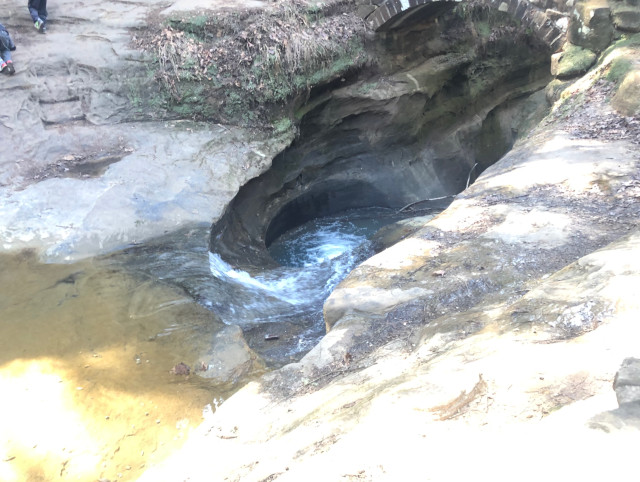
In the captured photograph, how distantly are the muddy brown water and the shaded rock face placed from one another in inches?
144

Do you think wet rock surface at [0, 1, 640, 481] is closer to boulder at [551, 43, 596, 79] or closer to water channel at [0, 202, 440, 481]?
water channel at [0, 202, 440, 481]

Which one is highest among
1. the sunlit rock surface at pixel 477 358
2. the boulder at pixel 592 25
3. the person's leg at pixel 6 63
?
the person's leg at pixel 6 63

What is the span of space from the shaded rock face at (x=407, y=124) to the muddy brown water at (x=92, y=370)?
366 centimetres

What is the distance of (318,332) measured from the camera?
591 centimetres

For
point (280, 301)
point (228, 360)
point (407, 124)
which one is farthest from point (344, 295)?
point (407, 124)

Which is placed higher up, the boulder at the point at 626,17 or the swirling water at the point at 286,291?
the boulder at the point at 626,17

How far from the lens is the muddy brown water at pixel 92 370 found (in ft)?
14.2

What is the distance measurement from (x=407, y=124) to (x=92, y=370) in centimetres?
873

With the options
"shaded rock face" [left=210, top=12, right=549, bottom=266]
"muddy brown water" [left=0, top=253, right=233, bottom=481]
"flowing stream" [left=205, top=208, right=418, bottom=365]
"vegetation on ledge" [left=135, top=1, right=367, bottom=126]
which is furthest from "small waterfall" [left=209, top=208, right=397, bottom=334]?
"vegetation on ledge" [left=135, top=1, right=367, bottom=126]

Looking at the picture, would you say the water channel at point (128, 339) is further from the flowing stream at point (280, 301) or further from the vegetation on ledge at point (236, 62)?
the vegetation on ledge at point (236, 62)

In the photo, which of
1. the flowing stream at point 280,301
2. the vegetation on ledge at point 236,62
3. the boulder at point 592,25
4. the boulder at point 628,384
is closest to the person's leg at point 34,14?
the vegetation on ledge at point 236,62

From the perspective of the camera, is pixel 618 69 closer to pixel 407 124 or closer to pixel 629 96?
pixel 629 96

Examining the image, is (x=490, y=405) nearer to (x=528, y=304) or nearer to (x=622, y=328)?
(x=622, y=328)

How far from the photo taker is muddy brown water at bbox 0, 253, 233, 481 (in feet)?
14.2
